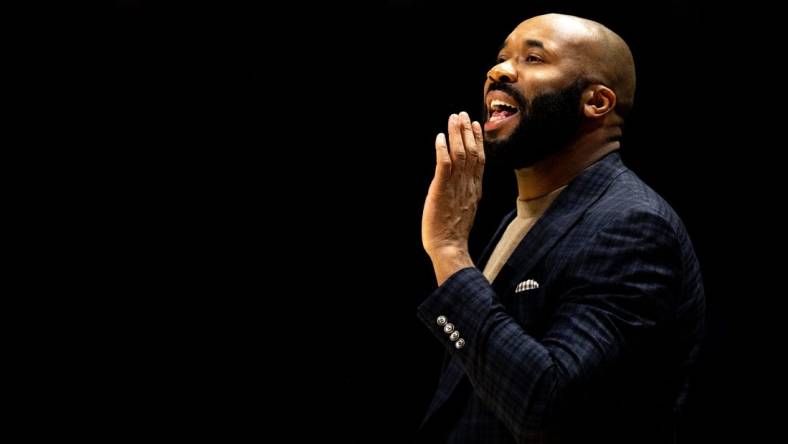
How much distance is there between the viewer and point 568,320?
1.01 metres

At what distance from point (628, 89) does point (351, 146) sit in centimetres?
122

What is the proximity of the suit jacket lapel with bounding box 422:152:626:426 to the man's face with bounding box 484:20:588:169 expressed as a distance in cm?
8

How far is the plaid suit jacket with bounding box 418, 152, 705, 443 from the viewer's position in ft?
Result: 3.19

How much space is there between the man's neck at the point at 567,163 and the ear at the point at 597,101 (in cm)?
4

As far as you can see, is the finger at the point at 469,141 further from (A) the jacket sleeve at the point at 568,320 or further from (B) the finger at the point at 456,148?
(A) the jacket sleeve at the point at 568,320

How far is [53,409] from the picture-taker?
7.61 ft

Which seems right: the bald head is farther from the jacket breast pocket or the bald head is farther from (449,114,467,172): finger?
the jacket breast pocket

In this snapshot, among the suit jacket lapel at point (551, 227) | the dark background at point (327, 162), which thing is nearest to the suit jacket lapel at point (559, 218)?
the suit jacket lapel at point (551, 227)

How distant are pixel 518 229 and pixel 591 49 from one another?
11.8 inches

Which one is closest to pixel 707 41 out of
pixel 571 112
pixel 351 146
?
pixel 351 146

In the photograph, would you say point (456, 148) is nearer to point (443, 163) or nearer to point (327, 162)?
point (443, 163)

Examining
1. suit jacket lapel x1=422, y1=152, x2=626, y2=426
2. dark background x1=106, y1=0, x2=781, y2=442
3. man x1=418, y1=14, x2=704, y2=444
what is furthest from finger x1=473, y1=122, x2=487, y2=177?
dark background x1=106, y1=0, x2=781, y2=442

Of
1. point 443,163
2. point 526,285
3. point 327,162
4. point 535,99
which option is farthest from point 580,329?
point 327,162

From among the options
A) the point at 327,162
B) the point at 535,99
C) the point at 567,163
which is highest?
the point at 535,99
